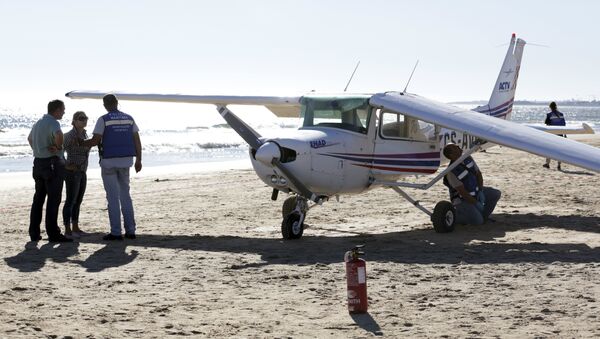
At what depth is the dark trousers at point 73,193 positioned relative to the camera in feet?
38.9

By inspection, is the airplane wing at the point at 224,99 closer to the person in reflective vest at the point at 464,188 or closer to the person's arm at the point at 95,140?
the person in reflective vest at the point at 464,188

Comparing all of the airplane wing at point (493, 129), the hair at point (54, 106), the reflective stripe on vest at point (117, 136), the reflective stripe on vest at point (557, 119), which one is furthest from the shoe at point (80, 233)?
the reflective stripe on vest at point (557, 119)

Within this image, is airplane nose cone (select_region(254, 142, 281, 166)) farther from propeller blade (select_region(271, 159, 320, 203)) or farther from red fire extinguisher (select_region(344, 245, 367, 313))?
red fire extinguisher (select_region(344, 245, 367, 313))

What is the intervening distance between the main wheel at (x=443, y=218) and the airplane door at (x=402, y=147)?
820 millimetres

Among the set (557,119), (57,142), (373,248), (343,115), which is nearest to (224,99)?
(343,115)

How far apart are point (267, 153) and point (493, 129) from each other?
2.68 m

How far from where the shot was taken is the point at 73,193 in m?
12.0

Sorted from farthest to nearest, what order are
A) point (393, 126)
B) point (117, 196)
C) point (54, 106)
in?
1. point (393, 126)
2. point (117, 196)
3. point (54, 106)

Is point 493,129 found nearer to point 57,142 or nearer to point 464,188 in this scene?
point 464,188

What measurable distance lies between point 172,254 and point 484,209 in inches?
194

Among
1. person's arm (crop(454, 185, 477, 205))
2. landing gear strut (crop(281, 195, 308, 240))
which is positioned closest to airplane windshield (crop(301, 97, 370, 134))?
landing gear strut (crop(281, 195, 308, 240))

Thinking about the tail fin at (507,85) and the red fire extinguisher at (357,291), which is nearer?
the red fire extinguisher at (357,291)

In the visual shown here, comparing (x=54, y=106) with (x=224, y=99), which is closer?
(x=54, y=106)

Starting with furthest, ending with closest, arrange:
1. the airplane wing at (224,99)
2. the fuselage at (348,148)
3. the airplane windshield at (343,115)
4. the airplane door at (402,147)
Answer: the airplane wing at (224,99) → the airplane door at (402,147) → the airplane windshield at (343,115) → the fuselage at (348,148)
